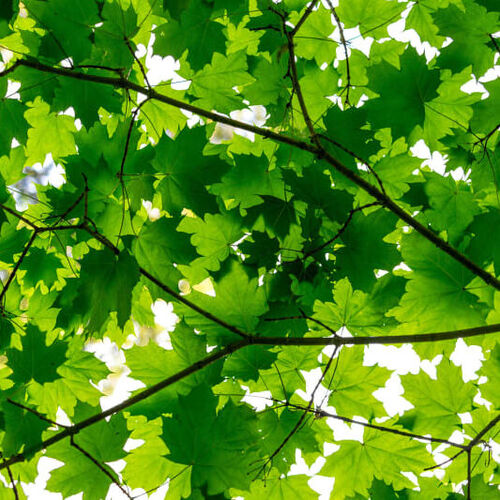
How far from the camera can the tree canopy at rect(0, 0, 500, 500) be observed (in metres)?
1.49

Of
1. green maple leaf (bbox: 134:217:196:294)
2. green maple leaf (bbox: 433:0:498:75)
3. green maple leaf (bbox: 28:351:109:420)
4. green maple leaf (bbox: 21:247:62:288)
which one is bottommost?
green maple leaf (bbox: 28:351:109:420)

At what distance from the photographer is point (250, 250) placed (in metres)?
1.69

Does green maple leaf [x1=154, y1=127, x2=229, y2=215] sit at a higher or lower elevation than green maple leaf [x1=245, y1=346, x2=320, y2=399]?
higher

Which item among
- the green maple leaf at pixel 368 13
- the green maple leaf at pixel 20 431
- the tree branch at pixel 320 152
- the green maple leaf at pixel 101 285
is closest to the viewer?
the tree branch at pixel 320 152

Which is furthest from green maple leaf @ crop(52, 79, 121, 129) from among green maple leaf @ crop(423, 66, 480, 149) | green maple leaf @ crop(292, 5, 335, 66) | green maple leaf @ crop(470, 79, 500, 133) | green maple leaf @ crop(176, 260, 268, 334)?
green maple leaf @ crop(470, 79, 500, 133)

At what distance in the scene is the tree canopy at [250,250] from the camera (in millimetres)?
1493

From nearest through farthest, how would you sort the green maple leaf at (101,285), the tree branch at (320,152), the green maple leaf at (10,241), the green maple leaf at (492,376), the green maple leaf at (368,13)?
the tree branch at (320,152) → the green maple leaf at (101,285) → the green maple leaf at (492,376) → the green maple leaf at (10,241) → the green maple leaf at (368,13)

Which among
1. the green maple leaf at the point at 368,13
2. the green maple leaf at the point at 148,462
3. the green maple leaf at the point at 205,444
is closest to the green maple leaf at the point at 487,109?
the green maple leaf at the point at 368,13

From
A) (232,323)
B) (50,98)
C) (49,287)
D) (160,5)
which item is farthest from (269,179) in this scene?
(49,287)

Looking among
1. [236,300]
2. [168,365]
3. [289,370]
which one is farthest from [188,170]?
[289,370]

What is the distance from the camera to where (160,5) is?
1838mm

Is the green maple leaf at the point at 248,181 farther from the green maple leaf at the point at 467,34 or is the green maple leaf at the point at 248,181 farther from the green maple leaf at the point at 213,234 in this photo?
the green maple leaf at the point at 467,34

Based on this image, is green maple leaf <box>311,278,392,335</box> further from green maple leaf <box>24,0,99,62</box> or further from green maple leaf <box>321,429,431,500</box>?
green maple leaf <box>24,0,99,62</box>

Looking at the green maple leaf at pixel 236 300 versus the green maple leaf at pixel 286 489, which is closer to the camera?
the green maple leaf at pixel 236 300
